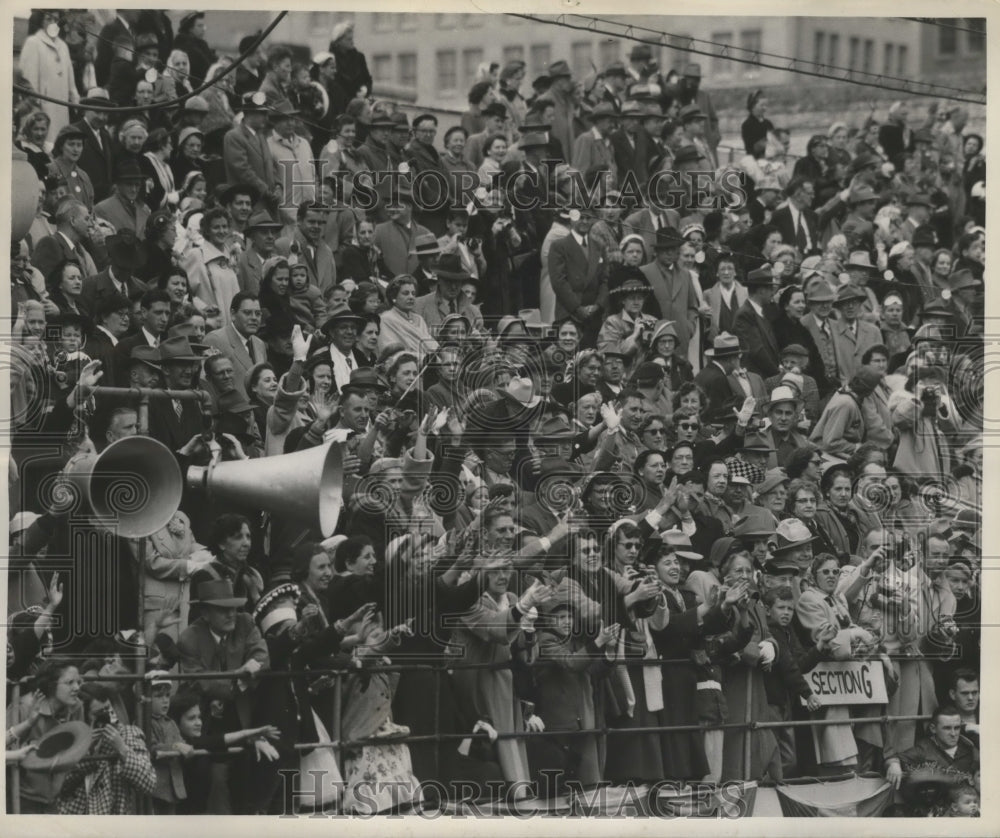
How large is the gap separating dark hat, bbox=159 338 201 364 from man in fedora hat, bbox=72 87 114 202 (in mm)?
1199

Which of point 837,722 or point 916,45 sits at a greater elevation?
point 916,45

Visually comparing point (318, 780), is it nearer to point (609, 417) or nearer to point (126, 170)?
point (609, 417)

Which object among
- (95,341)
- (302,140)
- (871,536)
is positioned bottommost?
(871,536)

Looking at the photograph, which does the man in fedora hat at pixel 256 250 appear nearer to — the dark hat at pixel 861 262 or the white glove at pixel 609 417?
the white glove at pixel 609 417

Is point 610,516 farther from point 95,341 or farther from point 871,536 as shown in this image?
point 95,341

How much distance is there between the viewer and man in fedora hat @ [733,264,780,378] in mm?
19797

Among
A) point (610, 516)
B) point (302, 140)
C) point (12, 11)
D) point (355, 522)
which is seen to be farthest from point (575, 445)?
point (12, 11)

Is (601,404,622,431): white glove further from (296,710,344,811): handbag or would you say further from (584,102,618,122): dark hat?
(296,710,344,811): handbag

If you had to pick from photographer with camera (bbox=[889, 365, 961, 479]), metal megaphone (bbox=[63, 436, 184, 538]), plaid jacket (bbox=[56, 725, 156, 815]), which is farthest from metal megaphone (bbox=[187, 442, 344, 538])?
photographer with camera (bbox=[889, 365, 961, 479])

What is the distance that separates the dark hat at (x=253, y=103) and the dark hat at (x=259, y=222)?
2.59 feet

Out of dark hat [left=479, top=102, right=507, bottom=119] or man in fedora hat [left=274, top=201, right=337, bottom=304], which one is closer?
man in fedora hat [left=274, top=201, right=337, bottom=304]

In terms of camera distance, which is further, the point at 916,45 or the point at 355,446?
the point at 916,45

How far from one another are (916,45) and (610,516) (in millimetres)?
4476

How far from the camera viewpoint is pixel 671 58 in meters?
19.7
